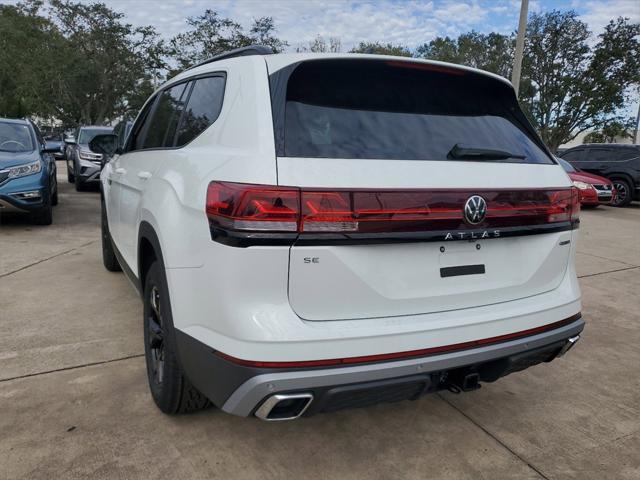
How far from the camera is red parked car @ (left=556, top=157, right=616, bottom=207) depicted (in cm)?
1341

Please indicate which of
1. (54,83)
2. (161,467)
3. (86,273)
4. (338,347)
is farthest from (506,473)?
(54,83)

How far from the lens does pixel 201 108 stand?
255cm

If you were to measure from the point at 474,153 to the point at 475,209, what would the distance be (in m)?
0.29

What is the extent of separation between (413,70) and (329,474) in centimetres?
181

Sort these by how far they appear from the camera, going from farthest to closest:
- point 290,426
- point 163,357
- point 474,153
Answer: point 290,426, point 163,357, point 474,153

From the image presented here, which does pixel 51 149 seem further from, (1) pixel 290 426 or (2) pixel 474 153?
(2) pixel 474 153

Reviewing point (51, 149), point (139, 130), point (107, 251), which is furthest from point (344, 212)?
point (51, 149)

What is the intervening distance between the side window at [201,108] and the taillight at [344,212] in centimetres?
56

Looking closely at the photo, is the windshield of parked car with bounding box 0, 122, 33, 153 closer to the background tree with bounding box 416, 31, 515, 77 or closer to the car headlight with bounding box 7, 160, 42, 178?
the car headlight with bounding box 7, 160, 42, 178

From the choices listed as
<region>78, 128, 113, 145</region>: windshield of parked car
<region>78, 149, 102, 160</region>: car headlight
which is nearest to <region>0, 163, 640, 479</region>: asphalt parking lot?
<region>78, 149, 102, 160</region>: car headlight

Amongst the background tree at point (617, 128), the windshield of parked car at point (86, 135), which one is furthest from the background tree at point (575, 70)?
the windshield of parked car at point (86, 135)

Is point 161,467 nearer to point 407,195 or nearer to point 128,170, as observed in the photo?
point 407,195

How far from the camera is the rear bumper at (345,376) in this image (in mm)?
1817

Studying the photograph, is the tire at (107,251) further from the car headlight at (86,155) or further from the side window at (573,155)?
the side window at (573,155)
